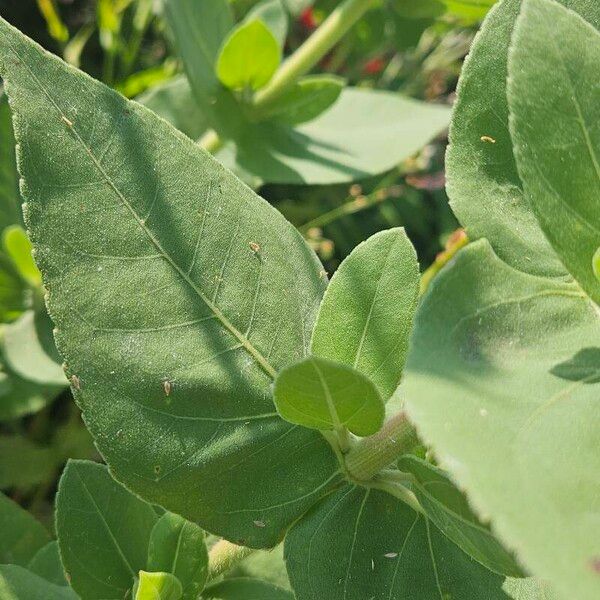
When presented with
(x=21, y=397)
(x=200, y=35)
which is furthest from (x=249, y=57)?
(x=21, y=397)

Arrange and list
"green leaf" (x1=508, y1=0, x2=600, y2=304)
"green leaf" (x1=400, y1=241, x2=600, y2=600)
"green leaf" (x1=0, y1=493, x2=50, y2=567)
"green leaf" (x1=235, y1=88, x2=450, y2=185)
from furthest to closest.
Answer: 1. "green leaf" (x1=235, y1=88, x2=450, y2=185)
2. "green leaf" (x1=0, y1=493, x2=50, y2=567)
3. "green leaf" (x1=508, y1=0, x2=600, y2=304)
4. "green leaf" (x1=400, y1=241, x2=600, y2=600)

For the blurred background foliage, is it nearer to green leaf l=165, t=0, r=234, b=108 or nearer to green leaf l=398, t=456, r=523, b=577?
green leaf l=165, t=0, r=234, b=108

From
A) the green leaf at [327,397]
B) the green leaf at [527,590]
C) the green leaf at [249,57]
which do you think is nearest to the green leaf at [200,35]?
the green leaf at [249,57]

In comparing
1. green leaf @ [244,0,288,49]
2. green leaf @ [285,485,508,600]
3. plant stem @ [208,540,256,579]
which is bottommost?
plant stem @ [208,540,256,579]

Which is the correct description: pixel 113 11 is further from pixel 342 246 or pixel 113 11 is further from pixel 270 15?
pixel 342 246

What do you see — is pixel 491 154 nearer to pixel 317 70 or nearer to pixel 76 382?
pixel 76 382

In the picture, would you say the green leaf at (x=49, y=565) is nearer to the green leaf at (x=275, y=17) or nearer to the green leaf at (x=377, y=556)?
the green leaf at (x=377, y=556)

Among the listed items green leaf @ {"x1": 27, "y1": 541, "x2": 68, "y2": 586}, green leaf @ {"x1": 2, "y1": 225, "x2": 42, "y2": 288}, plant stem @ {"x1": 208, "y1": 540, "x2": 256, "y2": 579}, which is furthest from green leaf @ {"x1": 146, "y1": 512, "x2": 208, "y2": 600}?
green leaf @ {"x1": 2, "y1": 225, "x2": 42, "y2": 288}
